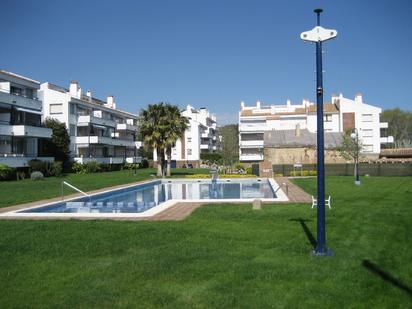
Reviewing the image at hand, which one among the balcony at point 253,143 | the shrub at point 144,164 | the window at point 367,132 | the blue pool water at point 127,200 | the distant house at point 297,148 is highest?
the window at point 367,132

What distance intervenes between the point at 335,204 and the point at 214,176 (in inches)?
928

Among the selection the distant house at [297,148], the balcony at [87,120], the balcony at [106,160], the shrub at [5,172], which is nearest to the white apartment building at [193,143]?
the balcony at [106,160]

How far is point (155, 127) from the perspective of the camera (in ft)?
144

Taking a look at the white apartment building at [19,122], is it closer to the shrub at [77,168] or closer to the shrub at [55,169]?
Result: the shrub at [55,169]

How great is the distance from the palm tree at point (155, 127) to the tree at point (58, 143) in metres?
11.7

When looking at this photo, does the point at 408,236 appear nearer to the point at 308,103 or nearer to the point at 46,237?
the point at 46,237

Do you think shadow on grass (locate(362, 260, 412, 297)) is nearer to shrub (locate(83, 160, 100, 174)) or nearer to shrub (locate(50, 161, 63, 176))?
shrub (locate(50, 161, 63, 176))

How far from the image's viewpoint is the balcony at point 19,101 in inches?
1524

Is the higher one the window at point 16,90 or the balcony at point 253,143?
the window at point 16,90

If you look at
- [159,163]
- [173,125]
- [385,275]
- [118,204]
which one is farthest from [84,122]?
[385,275]

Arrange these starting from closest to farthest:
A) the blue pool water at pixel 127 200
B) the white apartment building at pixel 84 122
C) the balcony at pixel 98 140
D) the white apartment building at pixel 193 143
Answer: the blue pool water at pixel 127 200
the white apartment building at pixel 84 122
the balcony at pixel 98 140
the white apartment building at pixel 193 143

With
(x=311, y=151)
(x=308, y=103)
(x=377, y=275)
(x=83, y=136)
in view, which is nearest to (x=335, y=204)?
(x=377, y=275)

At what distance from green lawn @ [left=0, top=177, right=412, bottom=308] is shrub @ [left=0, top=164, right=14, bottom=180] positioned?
24.0 meters

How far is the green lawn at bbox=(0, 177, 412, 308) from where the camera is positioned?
20.7 feet
